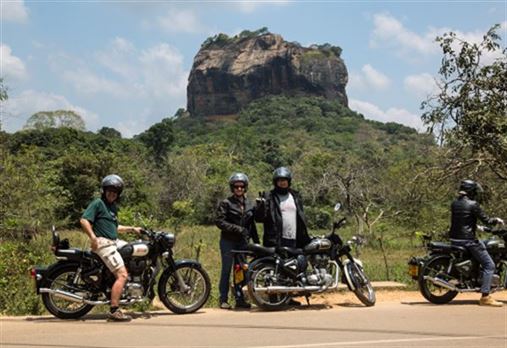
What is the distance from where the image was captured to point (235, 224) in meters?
8.28

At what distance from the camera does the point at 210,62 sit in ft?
514

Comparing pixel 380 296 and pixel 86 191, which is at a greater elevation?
pixel 86 191

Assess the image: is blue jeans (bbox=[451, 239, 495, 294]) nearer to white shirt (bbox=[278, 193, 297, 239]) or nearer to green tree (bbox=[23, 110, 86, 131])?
white shirt (bbox=[278, 193, 297, 239])

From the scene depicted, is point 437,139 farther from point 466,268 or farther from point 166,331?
point 166,331

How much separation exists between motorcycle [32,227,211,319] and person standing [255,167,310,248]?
1.13m

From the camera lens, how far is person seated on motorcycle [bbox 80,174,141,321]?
7.31 meters

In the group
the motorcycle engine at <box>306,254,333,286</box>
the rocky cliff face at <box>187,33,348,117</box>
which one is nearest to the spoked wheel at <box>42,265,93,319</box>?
the motorcycle engine at <box>306,254,333,286</box>

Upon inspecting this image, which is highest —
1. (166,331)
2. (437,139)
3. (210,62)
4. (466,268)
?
(210,62)

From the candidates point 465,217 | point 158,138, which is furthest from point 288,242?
point 158,138

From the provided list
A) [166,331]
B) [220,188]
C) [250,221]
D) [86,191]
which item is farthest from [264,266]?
[220,188]

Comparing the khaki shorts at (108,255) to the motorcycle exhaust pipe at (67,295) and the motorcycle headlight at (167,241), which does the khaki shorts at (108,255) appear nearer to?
the motorcycle exhaust pipe at (67,295)

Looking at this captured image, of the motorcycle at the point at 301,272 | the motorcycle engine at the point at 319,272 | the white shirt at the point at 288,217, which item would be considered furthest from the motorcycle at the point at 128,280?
the motorcycle engine at the point at 319,272

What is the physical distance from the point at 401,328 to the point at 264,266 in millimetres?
2051

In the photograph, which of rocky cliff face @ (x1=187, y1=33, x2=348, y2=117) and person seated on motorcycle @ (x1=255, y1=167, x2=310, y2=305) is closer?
person seated on motorcycle @ (x1=255, y1=167, x2=310, y2=305)
